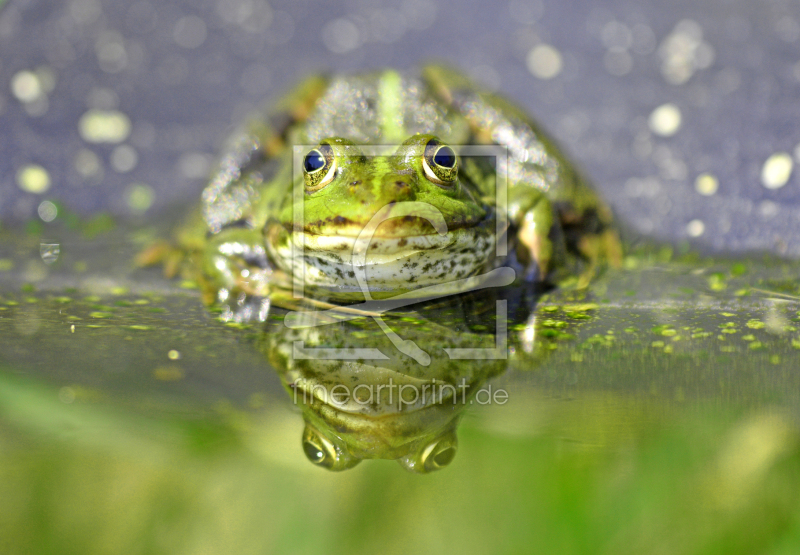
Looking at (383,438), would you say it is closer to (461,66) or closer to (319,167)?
(319,167)

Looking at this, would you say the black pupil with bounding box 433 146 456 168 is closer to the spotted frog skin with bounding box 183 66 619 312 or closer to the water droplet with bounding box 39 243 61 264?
the spotted frog skin with bounding box 183 66 619 312

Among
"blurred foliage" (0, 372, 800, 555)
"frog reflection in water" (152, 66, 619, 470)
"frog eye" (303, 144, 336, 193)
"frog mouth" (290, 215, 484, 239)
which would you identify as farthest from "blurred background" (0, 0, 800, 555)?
"frog eye" (303, 144, 336, 193)

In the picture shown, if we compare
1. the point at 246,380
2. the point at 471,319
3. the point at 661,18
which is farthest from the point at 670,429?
the point at 661,18

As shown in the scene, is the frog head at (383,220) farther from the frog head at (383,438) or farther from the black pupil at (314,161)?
the frog head at (383,438)

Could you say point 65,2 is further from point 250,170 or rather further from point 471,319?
point 471,319

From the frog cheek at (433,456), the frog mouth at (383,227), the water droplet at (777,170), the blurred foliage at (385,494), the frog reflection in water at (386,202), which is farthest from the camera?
the water droplet at (777,170)

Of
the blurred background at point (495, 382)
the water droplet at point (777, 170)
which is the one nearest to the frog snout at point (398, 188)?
the blurred background at point (495, 382)

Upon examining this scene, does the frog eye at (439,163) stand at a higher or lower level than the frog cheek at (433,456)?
higher
